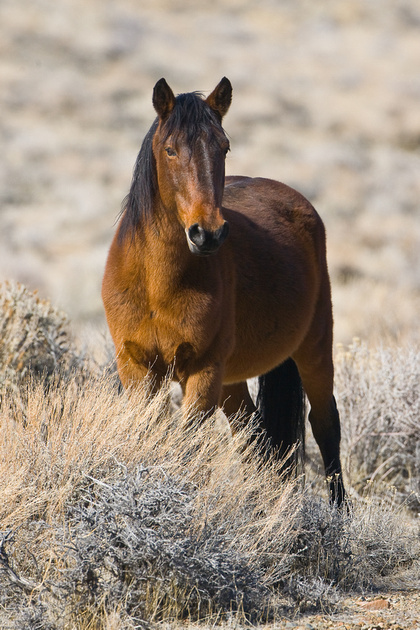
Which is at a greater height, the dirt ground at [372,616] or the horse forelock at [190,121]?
the horse forelock at [190,121]

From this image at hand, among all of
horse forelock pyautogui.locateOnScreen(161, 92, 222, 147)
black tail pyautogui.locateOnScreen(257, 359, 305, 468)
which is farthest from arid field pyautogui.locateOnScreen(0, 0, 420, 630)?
horse forelock pyautogui.locateOnScreen(161, 92, 222, 147)

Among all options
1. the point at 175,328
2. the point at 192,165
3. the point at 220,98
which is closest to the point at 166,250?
the point at 175,328

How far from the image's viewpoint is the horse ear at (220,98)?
13.6ft

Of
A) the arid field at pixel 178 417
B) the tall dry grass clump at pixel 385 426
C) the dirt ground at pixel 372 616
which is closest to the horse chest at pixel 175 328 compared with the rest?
the arid field at pixel 178 417

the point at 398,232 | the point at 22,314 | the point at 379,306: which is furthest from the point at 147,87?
the point at 22,314

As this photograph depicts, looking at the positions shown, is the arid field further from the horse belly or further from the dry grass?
the horse belly

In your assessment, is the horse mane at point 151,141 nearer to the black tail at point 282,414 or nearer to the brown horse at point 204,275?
the brown horse at point 204,275

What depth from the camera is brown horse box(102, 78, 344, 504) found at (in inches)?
149

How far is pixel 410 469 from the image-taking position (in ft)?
19.8

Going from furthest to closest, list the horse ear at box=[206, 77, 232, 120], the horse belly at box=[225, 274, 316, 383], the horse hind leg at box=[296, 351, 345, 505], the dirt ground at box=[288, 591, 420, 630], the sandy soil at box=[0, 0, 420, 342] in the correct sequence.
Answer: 1. the sandy soil at box=[0, 0, 420, 342]
2. the horse hind leg at box=[296, 351, 345, 505]
3. the horse belly at box=[225, 274, 316, 383]
4. the horse ear at box=[206, 77, 232, 120]
5. the dirt ground at box=[288, 591, 420, 630]

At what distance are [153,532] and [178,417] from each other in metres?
1.10

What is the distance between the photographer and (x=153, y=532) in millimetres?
3143

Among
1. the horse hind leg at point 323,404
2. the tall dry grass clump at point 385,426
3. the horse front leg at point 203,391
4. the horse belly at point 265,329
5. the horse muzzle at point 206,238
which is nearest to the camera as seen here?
the horse muzzle at point 206,238

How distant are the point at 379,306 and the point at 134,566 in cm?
991
